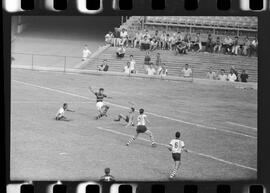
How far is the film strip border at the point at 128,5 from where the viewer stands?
53.5ft

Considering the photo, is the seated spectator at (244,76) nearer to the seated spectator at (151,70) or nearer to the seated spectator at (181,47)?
the seated spectator at (181,47)

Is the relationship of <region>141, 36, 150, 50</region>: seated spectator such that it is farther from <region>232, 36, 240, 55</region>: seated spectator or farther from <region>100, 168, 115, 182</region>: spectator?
<region>100, 168, 115, 182</region>: spectator

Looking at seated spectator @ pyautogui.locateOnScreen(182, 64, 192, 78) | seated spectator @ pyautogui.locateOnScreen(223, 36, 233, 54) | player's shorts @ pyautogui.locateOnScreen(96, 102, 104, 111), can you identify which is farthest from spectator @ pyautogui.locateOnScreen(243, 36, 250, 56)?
player's shorts @ pyautogui.locateOnScreen(96, 102, 104, 111)

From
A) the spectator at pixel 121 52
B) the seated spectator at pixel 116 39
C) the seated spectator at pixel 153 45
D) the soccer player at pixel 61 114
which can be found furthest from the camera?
the spectator at pixel 121 52

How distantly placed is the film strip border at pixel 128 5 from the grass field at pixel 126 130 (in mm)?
2177

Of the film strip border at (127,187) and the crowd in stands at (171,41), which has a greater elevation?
the crowd in stands at (171,41)

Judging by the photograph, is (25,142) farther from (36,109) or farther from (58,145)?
(36,109)

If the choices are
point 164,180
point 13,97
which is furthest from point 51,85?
point 164,180

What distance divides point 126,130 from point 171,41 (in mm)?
2732

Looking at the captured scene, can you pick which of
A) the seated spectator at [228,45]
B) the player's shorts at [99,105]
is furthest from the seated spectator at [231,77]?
the player's shorts at [99,105]

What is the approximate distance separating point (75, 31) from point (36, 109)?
90.7 inches

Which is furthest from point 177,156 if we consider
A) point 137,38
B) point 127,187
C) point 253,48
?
point 137,38

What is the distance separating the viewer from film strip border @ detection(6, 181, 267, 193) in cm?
1630

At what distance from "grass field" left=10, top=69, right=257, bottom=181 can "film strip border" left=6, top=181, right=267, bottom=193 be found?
0.47 meters
